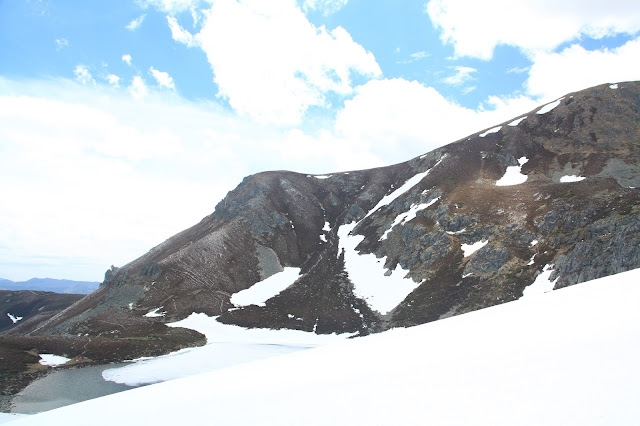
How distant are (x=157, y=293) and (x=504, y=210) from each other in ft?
241

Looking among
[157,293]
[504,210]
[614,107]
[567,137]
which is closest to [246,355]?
[157,293]

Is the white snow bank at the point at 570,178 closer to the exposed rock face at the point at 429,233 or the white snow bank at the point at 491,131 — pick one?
the exposed rock face at the point at 429,233

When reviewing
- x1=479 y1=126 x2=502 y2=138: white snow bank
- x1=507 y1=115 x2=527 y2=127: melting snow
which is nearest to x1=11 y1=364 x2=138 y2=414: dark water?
x1=479 y1=126 x2=502 y2=138: white snow bank

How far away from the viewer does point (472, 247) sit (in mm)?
63031

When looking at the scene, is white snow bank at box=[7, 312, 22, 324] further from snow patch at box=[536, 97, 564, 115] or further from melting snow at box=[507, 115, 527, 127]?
snow patch at box=[536, 97, 564, 115]

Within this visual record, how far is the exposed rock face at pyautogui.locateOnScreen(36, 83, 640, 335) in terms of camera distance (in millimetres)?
52125

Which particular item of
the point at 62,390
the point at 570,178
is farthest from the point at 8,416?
the point at 570,178

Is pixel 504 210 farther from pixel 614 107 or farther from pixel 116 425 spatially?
pixel 116 425

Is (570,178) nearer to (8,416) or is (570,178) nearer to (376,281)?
(376,281)

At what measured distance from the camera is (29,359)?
44031 mm

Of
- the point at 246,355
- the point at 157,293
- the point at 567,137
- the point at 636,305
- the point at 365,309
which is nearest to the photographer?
the point at 636,305

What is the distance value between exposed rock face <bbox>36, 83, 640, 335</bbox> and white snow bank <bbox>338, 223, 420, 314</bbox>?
1225 millimetres

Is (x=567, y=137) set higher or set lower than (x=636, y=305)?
higher

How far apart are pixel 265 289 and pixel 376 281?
25733mm
